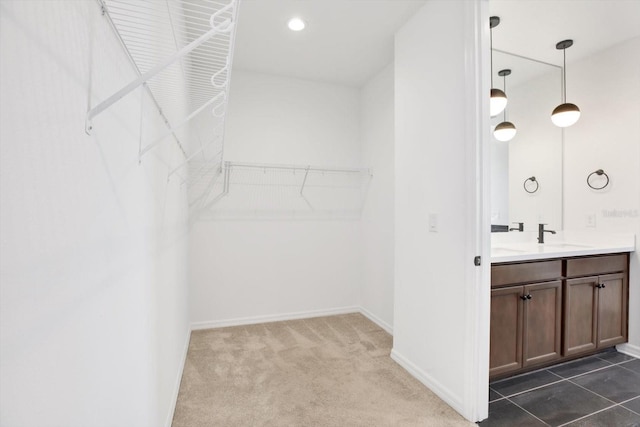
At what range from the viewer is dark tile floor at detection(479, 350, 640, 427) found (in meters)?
1.75

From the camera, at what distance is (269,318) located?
3.31m

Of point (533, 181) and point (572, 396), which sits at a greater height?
point (533, 181)

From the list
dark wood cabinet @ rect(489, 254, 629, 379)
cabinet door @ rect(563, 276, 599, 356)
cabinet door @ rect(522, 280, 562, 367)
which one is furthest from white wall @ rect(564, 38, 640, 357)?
cabinet door @ rect(522, 280, 562, 367)

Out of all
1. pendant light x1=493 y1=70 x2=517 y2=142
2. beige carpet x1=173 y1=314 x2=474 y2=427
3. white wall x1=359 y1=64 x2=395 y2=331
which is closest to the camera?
→ beige carpet x1=173 y1=314 x2=474 y2=427

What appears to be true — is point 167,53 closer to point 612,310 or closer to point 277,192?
point 277,192

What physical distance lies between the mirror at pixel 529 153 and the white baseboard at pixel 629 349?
1045 millimetres

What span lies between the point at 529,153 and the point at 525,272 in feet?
4.79

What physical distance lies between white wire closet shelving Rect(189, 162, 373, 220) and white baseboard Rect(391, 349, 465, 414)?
1641 millimetres

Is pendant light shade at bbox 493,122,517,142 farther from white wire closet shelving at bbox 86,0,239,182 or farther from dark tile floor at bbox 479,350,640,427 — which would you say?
white wire closet shelving at bbox 86,0,239,182

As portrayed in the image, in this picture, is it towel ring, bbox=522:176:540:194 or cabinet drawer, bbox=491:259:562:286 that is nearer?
cabinet drawer, bbox=491:259:562:286

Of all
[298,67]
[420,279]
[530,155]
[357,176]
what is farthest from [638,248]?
[298,67]

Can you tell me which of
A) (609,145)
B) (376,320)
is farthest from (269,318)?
(609,145)

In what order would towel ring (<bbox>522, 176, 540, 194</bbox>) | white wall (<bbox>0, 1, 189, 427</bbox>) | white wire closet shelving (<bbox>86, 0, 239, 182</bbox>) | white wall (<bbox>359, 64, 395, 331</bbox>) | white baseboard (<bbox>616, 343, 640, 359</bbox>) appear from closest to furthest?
white wall (<bbox>0, 1, 189, 427</bbox>) < white wire closet shelving (<bbox>86, 0, 239, 182</bbox>) < white baseboard (<bbox>616, 343, 640, 359</bbox>) < towel ring (<bbox>522, 176, 540, 194</bbox>) < white wall (<bbox>359, 64, 395, 331</bbox>)

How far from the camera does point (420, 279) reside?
7.25 ft
